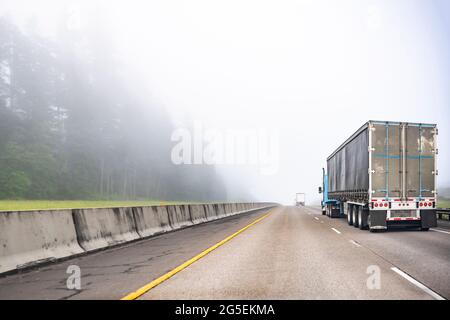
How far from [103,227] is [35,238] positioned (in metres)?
2.83

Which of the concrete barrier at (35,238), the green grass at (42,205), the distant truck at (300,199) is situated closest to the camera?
the concrete barrier at (35,238)

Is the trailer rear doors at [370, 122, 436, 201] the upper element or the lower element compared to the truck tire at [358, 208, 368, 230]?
upper

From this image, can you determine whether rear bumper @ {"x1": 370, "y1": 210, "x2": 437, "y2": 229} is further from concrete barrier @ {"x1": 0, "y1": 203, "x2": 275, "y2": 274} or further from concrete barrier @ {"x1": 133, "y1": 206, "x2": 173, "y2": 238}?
concrete barrier @ {"x1": 0, "y1": 203, "x2": 275, "y2": 274}

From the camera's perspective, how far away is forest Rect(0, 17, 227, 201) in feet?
173

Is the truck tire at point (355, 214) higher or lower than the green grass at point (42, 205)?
higher

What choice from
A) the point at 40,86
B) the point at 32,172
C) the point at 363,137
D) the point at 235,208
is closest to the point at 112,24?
the point at 40,86

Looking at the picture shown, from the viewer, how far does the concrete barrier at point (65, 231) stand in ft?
24.8

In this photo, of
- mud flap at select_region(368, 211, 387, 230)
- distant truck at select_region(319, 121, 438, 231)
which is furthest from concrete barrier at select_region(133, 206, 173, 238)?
distant truck at select_region(319, 121, 438, 231)

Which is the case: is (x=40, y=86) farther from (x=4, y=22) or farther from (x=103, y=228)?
(x=103, y=228)

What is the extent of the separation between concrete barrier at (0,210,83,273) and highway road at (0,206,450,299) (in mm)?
259

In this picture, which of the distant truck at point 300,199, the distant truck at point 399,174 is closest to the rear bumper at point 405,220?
the distant truck at point 399,174

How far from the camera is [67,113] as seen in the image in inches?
2372

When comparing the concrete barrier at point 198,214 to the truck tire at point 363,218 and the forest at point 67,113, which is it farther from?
the forest at point 67,113

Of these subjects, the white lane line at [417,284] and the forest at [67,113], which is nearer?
the white lane line at [417,284]
